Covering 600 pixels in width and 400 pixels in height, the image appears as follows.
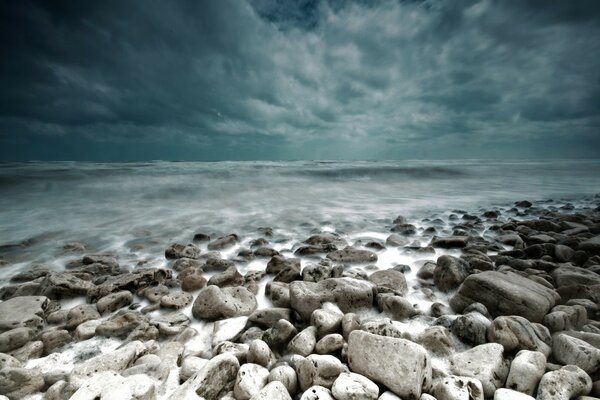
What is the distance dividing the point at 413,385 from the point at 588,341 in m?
1.49

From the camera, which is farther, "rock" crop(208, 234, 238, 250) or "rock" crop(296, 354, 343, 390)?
"rock" crop(208, 234, 238, 250)

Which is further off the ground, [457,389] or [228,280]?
[457,389]

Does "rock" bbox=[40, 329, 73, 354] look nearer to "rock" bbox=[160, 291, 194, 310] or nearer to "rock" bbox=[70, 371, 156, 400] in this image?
"rock" bbox=[160, 291, 194, 310]

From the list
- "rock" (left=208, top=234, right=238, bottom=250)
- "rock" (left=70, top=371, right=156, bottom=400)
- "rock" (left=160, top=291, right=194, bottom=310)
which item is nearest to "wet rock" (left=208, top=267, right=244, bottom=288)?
"rock" (left=160, top=291, right=194, bottom=310)

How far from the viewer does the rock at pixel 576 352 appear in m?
1.77

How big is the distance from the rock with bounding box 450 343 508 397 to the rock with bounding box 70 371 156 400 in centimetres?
190

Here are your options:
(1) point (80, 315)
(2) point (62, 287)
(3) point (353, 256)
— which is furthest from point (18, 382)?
(3) point (353, 256)

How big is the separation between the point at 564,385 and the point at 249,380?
71.7 inches

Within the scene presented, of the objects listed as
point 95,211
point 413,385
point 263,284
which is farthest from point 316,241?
point 95,211

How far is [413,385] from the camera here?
1.59 metres

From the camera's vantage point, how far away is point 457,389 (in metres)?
1.58

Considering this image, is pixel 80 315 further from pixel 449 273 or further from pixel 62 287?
pixel 449 273

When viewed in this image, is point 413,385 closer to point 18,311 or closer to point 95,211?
point 18,311

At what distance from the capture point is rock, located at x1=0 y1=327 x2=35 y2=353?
2.21 meters
